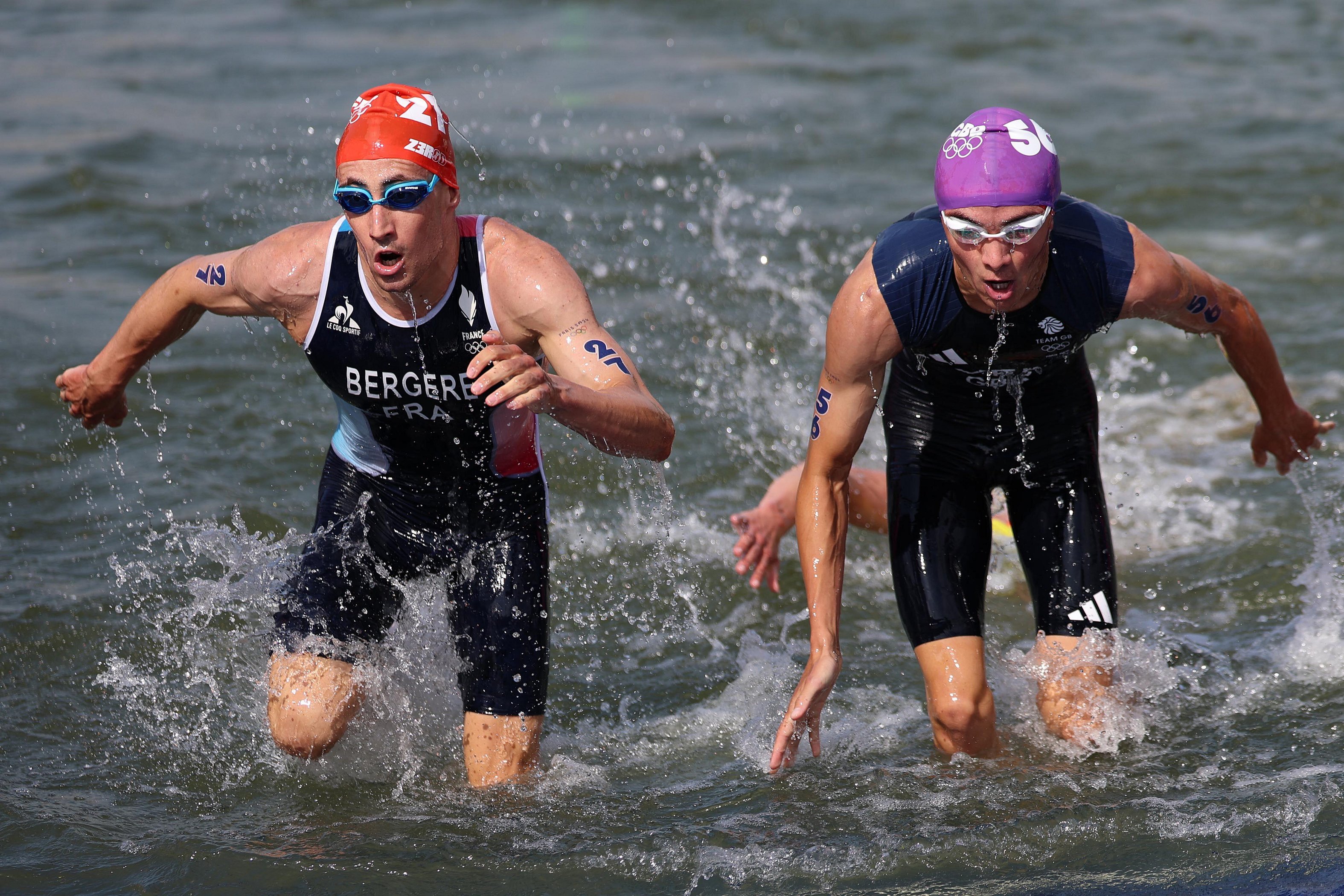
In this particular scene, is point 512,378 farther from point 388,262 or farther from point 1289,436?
point 1289,436

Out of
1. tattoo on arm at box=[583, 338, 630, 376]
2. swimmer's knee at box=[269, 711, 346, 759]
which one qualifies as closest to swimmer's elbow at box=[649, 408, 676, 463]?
tattoo on arm at box=[583, 338, 630, 376]

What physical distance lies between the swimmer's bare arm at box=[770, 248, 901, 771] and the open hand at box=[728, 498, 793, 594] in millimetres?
1344

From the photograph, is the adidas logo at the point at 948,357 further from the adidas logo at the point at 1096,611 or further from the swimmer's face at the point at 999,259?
the adidas logo at the point at 1096,611

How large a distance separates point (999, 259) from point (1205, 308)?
1.00m

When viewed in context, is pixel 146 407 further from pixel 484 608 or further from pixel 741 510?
pixel 484 608

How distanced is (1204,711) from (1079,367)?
5.25ft

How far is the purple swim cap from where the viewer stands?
430 cm

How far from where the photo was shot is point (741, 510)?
25.9 ft

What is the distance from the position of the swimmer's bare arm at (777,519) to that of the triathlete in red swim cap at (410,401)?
4.33ft

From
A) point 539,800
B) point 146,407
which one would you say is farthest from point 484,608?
point 146,407

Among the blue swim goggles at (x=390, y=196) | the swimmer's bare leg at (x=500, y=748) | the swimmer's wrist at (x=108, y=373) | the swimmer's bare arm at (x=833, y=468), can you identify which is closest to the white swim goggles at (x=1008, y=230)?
the swimmer's bare arm at (x=833, y=468)

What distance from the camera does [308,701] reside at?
486cm

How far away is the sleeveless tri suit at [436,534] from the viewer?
15.7 ft

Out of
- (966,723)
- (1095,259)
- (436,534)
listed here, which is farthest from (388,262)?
(966,723)
